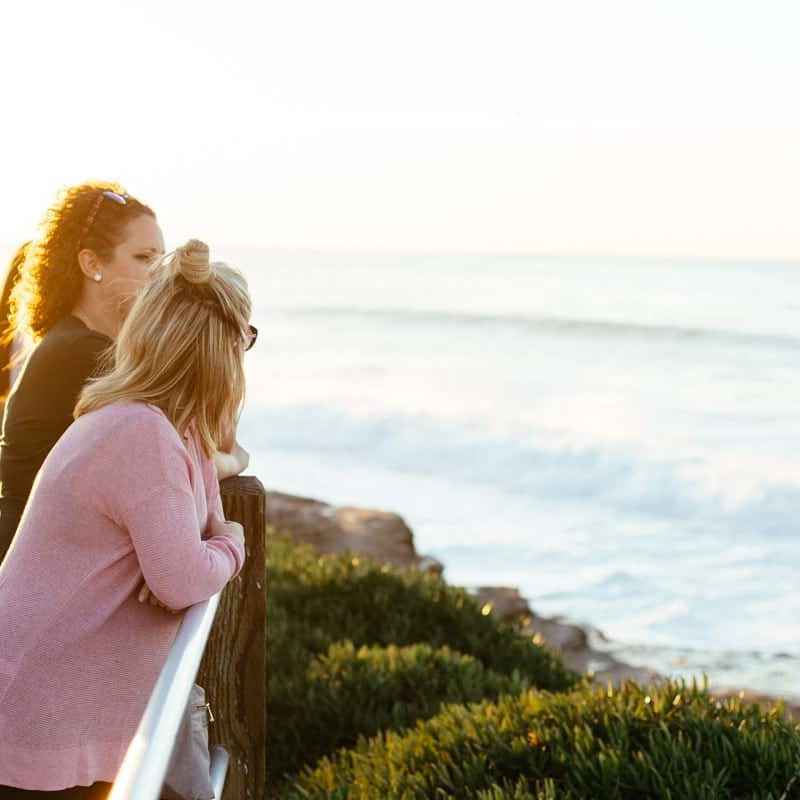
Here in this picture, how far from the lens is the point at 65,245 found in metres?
3.53

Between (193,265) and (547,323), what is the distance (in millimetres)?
51554

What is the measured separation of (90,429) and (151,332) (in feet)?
0.75

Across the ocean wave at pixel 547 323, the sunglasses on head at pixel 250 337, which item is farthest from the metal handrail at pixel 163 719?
the ocean wave at pixel 547 323

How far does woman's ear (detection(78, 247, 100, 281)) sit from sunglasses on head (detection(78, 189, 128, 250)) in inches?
1.7

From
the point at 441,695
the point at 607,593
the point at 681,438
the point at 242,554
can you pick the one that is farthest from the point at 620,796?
the point at 681,438

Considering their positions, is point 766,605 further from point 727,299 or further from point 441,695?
point 727,299

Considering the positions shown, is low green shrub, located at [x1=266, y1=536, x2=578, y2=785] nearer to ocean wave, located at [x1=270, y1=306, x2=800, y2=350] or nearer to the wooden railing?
the wooden railing

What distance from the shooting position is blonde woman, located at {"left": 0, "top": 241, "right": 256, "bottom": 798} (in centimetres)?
240

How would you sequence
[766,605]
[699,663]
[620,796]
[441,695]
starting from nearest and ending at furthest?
[620,796] < [441,695] < [699,663] < [766,605]

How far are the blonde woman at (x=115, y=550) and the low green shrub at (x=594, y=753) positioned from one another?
1601 millimetres

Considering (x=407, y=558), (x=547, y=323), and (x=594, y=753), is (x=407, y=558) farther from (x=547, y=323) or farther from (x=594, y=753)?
(x=547, y=323)

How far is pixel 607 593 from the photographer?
14.4m

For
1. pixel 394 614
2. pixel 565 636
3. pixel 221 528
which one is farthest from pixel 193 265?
pixel 565 636

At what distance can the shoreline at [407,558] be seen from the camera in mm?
10711
